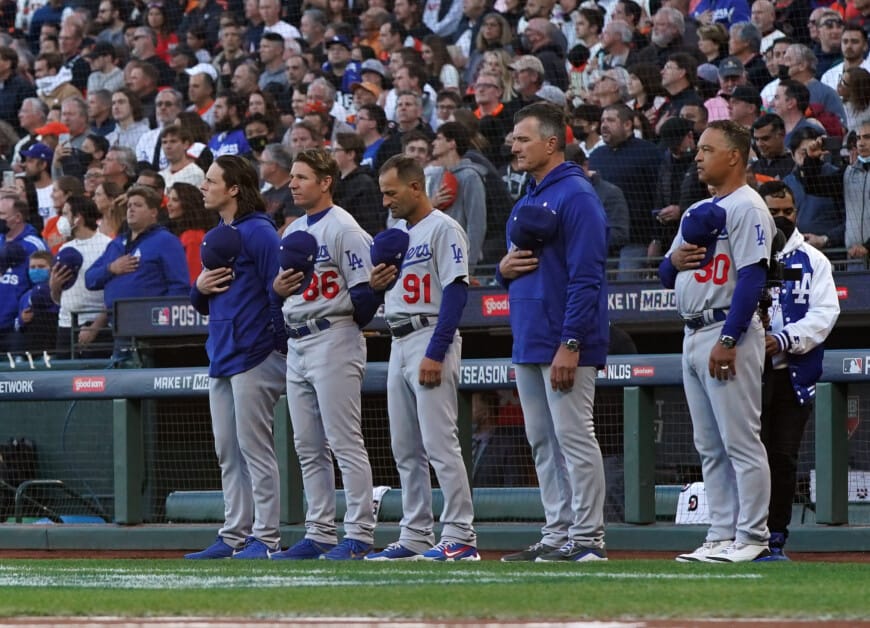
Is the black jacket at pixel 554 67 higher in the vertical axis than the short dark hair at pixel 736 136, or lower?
higher

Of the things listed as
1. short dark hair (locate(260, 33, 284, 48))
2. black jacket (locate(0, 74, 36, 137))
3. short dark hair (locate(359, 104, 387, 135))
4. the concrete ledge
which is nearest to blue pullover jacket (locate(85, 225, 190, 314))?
the concrete ledge

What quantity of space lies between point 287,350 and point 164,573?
1473 mm

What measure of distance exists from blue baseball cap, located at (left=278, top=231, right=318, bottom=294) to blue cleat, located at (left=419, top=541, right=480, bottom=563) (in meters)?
1.29

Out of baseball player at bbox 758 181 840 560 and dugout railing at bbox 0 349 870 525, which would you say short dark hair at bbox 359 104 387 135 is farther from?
baseball player at bbox 758 181 840 560

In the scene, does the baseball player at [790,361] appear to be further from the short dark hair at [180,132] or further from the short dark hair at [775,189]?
the short dark hair at [180,132]

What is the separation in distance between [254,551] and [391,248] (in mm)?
1528

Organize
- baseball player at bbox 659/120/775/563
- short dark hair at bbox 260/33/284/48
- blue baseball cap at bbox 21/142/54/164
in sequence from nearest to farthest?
baseball player at bbox 659/120/775/563 → blue baseball cap at bbox 21/142/54/164 → short dark hair at bbox 260/33/284/48

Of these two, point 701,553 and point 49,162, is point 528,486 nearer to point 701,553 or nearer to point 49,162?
point 701,553

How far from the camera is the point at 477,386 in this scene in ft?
27.8

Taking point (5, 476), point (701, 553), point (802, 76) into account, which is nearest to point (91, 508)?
point (5, 476)

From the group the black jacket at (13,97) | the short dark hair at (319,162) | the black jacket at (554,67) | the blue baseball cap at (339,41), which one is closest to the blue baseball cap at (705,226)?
the short dark hair at (319,162)

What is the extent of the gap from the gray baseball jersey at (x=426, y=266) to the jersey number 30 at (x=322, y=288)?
30 centimetres

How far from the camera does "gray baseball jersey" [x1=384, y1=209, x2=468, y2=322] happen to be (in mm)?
6980

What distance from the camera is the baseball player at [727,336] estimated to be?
6.30 meters
